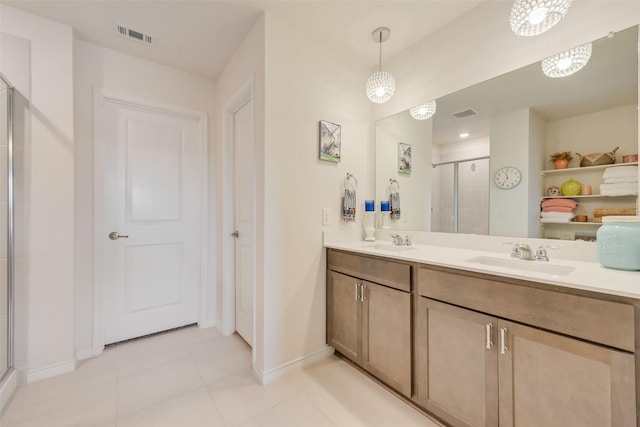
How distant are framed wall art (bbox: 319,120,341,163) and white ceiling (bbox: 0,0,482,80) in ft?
2.14

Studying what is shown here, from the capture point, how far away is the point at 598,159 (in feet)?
4.24

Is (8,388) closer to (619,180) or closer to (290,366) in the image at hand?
(290,366)

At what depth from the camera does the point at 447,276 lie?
1278 mm

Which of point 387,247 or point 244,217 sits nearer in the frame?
point 387,247

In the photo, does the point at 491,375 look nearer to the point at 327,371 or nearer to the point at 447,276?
the point at 447,276

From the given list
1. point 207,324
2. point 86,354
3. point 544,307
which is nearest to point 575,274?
point 544,307

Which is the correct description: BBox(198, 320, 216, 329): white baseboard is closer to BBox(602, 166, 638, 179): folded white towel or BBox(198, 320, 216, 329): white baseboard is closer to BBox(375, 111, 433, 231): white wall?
BBox(375, 111, 433, 231): white wall

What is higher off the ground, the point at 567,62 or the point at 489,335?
the point at 567,62

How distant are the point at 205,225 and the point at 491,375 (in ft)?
8.07

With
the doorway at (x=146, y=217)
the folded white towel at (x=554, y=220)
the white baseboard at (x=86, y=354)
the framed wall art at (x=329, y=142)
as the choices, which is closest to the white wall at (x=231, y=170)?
the doorway at (x=146, y=217)

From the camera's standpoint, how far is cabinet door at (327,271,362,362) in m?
1.79

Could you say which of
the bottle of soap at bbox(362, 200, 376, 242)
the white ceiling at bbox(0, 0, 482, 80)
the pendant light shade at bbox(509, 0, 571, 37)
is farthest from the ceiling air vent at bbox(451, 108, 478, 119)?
the bottle of soap at bbox(362, 200, 376, 242)

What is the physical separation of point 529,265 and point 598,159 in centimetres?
62

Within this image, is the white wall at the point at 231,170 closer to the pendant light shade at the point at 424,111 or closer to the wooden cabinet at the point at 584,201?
the pendant light shade at the point at 424,111
